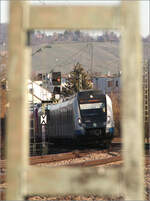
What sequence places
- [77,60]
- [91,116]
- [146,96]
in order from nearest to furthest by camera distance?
[91,116] < [146,96] < [77,60]

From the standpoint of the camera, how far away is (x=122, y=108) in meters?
3.17

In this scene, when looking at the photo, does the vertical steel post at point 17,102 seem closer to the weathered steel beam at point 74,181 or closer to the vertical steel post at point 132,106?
the weathered steel beam at point 74,181

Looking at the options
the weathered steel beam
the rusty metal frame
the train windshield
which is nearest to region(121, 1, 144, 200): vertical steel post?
the rusty metal frame

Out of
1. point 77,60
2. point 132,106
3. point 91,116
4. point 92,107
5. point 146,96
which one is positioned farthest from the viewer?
point 77,60

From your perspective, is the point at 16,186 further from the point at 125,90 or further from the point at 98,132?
the point at 98,132

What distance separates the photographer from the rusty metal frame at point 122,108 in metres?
3.11

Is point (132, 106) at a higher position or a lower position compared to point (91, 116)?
higher

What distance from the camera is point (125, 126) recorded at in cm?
311

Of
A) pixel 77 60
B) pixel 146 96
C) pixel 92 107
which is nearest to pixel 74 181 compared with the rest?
pixel 92 107

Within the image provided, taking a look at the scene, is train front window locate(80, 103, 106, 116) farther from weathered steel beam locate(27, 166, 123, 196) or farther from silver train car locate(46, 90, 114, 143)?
weathered steel beam locate(27, 166, 123, 196)

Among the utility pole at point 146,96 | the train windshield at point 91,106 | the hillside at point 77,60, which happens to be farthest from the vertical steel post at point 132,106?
the hillside at point 77,60

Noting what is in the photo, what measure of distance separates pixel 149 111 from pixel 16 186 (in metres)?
22.9

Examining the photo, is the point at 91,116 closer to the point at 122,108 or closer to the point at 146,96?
the point at 146,96

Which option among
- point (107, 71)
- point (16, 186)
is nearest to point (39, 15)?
point (16, 186)
